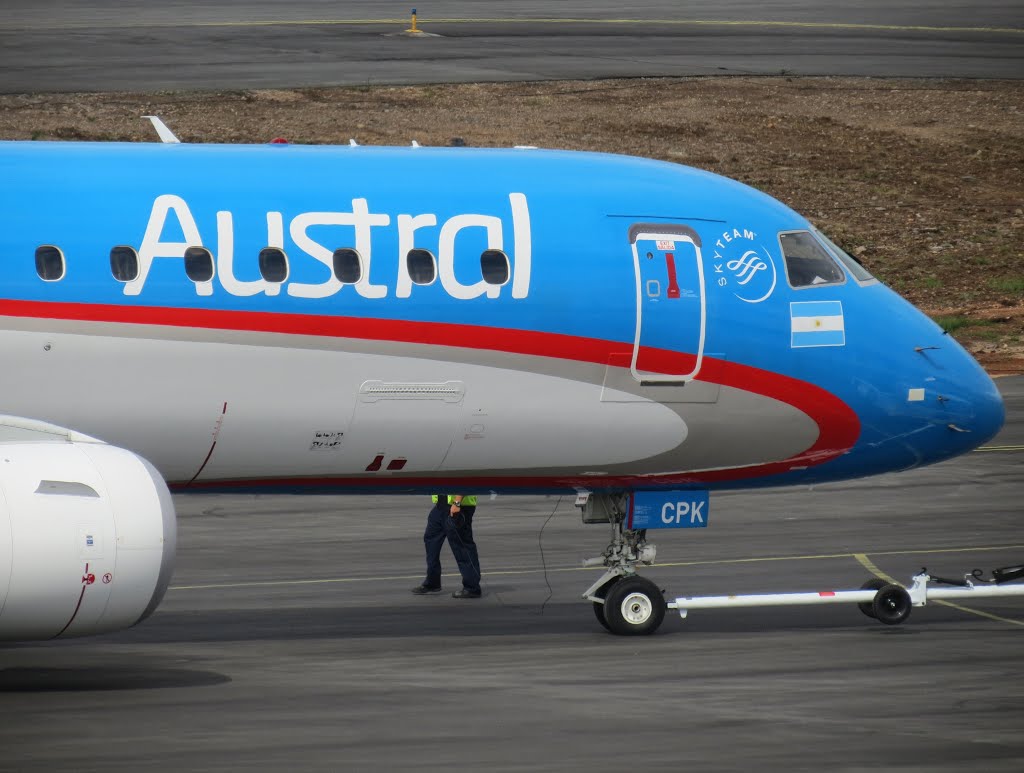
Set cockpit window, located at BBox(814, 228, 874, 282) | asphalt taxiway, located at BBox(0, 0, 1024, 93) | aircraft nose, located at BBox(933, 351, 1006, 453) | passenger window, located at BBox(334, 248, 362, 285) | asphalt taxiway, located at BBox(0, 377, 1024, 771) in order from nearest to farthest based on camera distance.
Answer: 1. asphalt taxiway, located at BBox(0, 377, 1024, 771)
2. passenger window, located at BBox(334, 248, 362, 285)
3. aircraft nose, located at BBox(933, 351, 1006, 453)
4. cockpit window, located at BBox(814, 228, 874, 282)
5. asphalt taxiway, located at BBox(0, 0, 1024, 93)

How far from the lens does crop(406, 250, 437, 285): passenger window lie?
1936cm

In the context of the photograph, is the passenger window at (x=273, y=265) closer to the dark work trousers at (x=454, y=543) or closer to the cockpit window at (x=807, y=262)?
the cockpit window at (x=807, y=262)

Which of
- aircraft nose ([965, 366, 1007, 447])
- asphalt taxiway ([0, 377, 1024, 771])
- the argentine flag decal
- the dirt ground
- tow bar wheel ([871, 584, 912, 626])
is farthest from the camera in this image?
the dirt ground

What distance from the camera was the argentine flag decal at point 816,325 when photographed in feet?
66.5

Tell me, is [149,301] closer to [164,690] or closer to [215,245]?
[215,245]

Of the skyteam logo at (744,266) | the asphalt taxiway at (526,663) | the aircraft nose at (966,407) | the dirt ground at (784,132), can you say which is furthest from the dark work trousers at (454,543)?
the dirt ground at (784,132)

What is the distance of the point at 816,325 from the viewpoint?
20312 mm

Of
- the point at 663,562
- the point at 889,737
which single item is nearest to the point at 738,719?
the point at 889,737

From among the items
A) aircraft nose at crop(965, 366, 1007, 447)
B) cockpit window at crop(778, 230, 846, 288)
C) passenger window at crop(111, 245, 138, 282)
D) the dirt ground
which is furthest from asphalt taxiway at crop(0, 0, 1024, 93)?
aircraft nose at crop(965, 366, 1007, 447)

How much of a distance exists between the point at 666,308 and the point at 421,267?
269 cm

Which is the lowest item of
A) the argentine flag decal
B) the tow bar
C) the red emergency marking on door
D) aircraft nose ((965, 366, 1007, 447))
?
the tow bar

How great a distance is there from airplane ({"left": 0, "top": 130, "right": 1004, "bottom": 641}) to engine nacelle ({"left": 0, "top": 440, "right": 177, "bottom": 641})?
0.29 ft

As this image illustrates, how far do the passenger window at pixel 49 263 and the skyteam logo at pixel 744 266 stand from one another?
692 cm

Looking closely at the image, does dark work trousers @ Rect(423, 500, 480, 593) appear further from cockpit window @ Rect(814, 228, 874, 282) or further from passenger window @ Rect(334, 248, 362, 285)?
cockpit window @ Rect(814, 228, 874, 282)
